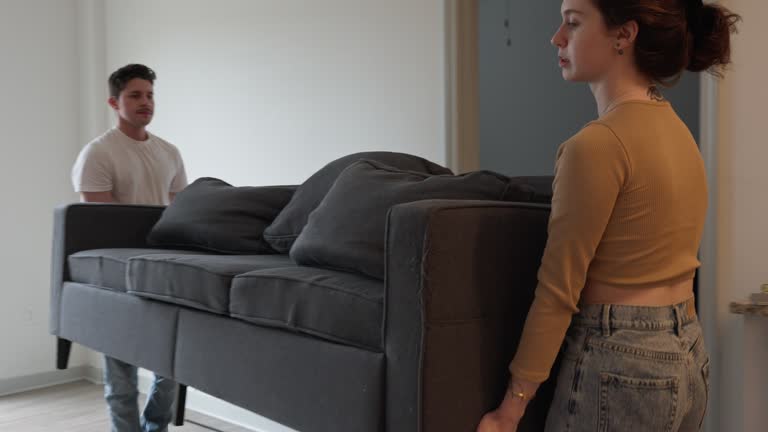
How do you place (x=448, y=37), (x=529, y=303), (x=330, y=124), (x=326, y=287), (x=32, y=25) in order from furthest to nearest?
(x=32, y=25), (x=330, y=124), (x=448, y=37), (x=326, y=287), (x=529, y=303)

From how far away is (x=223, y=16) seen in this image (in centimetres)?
380

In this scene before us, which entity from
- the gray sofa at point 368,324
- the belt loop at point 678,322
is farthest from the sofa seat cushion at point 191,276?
the belt loop at point 678,322

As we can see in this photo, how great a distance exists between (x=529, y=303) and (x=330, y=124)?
6.37 ft

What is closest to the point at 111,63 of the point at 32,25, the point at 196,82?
the point at 32,25

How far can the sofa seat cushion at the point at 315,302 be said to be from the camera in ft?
5.02

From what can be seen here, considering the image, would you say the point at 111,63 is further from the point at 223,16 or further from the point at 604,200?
the point at 604,200

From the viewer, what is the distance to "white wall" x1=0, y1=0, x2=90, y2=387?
4.29 m

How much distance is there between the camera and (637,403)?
1209mm

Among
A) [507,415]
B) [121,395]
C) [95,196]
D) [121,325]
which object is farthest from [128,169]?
[507,415]

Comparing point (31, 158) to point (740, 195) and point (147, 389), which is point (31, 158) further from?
point (740, 195)

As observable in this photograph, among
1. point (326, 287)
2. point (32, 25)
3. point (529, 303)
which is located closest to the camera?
point (529, 303)

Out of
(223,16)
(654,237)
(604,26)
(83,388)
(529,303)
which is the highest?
(223,16)

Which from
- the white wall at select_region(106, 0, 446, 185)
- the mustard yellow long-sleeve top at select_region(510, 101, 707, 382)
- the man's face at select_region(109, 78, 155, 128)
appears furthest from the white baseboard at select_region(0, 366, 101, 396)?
the mustard yellow long-sleeve top at select_region(510, 101, 707, 382)

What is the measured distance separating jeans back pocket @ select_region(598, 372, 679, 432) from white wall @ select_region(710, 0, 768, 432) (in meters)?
1.03
